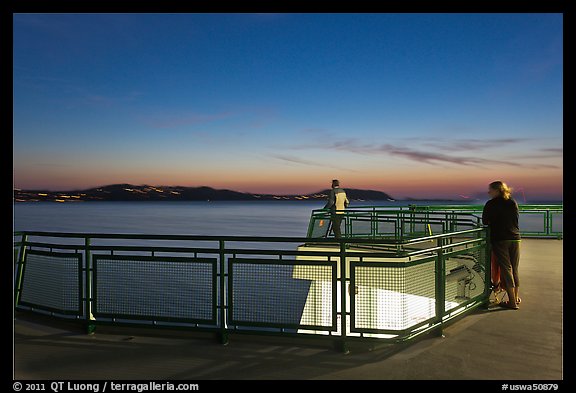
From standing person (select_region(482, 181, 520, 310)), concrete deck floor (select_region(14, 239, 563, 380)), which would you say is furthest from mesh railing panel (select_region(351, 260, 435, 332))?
standing person (select_region(482, 181, 520, 310))

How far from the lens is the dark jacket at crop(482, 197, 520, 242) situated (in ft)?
25.8

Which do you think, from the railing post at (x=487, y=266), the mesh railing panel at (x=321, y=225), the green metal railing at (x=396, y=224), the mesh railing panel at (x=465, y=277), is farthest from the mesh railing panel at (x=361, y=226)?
the railing post at (x=487, y=266)

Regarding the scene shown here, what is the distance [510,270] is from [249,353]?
458cm

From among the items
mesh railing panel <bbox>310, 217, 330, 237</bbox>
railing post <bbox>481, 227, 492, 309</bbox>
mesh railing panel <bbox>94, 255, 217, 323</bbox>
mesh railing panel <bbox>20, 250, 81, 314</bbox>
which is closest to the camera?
mesh railing panel <bbox>94, 255, 217, 323</bbox>

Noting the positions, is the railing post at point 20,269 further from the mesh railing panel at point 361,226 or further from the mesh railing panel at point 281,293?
the mesh railing panel at point 361,226

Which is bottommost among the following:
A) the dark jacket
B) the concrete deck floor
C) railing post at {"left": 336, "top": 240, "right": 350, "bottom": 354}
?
the concrete deck floor

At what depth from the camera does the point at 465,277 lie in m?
8.23

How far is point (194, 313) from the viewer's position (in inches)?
238

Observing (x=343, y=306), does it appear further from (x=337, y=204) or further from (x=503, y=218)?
(x=337, y=204)

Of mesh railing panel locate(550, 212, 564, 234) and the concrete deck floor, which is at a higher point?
mesh railing panel locate(550, 212, 564, 234)

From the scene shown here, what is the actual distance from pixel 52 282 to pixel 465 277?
6274mm

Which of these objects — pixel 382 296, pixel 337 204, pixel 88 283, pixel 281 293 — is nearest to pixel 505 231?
pixel 382 296

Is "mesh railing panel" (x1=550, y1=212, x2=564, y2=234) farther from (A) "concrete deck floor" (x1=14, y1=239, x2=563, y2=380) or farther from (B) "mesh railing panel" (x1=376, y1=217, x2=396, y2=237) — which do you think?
(A) "concrete deck floor" (x1=14, y1=239, x2=563, y2=380)

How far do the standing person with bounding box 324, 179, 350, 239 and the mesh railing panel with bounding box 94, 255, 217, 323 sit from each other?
1107 centimetres
